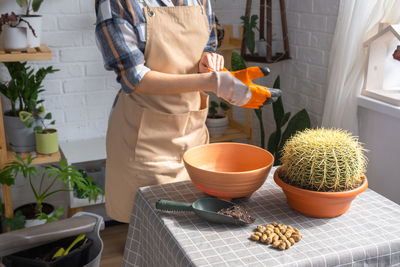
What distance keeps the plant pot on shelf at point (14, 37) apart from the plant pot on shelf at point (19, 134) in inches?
15.7

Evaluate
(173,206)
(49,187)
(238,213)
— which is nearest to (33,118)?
(49,187)

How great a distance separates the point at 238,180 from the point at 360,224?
0.32m

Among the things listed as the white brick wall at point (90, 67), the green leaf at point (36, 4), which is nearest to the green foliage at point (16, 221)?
the white brick wall at point (90, 67)

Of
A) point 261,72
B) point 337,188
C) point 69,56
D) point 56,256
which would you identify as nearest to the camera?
point 337,188

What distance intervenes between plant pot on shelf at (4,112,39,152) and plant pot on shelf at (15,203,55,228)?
0.36 m

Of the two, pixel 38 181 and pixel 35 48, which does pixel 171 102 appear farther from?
pixel 38 181

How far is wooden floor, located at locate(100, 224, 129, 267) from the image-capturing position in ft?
8.27

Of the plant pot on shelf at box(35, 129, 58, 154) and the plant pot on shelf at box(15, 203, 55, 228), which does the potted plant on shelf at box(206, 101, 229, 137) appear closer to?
the plant pot on shelf at box(35, 129, 58, 154)

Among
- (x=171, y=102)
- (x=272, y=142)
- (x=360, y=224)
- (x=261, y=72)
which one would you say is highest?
(x=261, y=72)

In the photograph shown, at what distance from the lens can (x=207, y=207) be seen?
1.17 m

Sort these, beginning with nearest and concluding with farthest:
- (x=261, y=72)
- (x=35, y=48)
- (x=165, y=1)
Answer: (x=261, y=72), (x=165, y=1), (x=35, y=48)

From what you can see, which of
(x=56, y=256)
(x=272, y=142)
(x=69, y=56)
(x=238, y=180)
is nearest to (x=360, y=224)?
(x=238, y=180)

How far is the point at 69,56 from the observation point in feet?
8.59

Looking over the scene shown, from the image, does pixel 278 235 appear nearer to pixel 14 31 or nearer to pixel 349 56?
pixel 349 56
